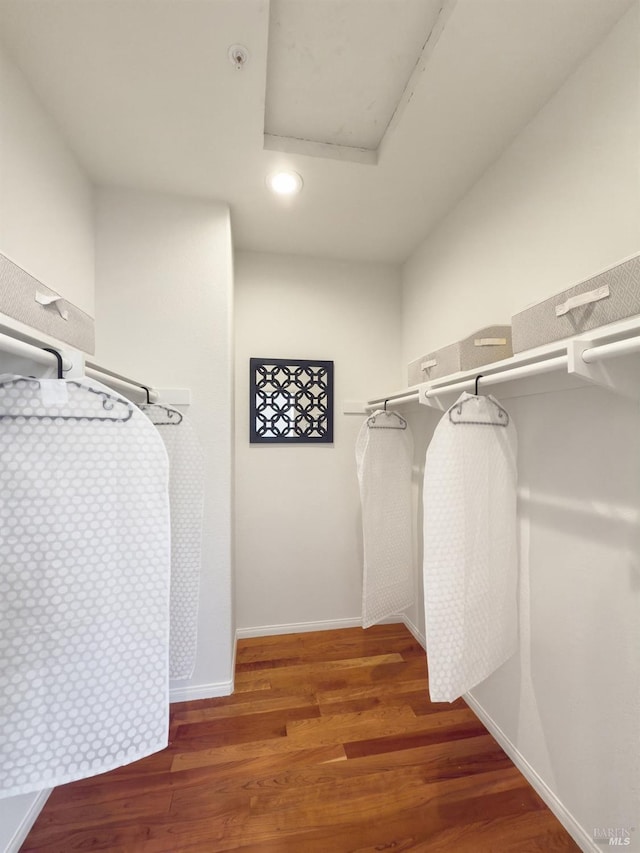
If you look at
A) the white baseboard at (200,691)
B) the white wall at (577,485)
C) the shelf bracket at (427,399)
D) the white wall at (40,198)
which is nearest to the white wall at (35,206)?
the white wall at (40,198)

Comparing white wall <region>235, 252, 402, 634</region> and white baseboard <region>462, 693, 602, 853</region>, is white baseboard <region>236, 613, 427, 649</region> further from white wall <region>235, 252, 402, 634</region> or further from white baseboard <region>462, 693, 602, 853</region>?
white baseboard <region>462, 693, 602, 853</region>

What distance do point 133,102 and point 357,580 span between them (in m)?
2.59

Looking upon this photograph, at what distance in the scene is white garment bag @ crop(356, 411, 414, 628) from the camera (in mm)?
1812

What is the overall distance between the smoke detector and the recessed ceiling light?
0.47 metres

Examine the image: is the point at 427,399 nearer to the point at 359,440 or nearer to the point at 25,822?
the point at 359,440

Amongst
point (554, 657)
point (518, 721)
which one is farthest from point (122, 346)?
point (518, 721)

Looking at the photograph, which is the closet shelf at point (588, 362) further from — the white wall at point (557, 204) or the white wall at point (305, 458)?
the white wall at point (305, 458)

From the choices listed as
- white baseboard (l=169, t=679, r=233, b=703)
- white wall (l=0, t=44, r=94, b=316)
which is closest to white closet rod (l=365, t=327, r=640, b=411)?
white wall (l=0, t=44, r=94, b=316)

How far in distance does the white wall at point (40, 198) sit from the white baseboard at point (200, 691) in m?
1.84

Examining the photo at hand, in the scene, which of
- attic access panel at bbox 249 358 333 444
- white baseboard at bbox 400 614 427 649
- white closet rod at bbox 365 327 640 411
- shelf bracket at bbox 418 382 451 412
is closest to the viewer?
white closet rod at bbox 365 327 640 411

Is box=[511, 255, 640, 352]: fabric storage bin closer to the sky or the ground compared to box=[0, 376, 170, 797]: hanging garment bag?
closer to the sky

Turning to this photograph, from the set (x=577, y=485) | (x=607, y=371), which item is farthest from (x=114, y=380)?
(x=577, y=485)

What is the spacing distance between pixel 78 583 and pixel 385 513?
4.78 feet

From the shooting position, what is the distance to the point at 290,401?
215 centimetres
